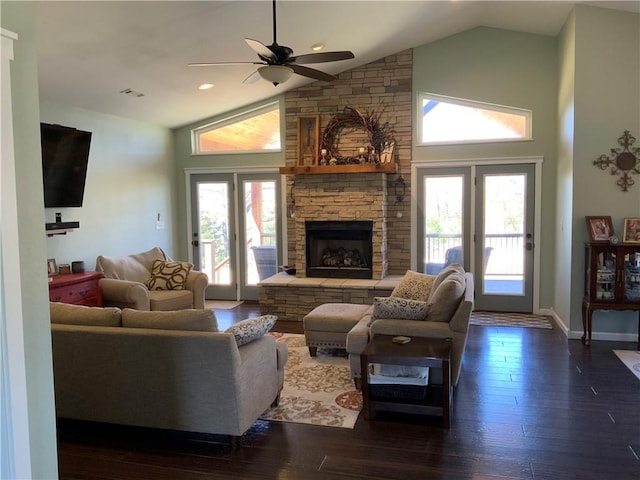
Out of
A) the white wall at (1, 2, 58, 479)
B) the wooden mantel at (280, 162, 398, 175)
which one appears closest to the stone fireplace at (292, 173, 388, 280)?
the wooden mantel at (280, 162, 398, 175)

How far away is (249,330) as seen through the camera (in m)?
3.26

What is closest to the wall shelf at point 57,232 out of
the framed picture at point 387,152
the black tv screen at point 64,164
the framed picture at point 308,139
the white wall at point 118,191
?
the white wall at point 118,191

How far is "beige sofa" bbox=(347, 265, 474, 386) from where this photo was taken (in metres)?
3.71

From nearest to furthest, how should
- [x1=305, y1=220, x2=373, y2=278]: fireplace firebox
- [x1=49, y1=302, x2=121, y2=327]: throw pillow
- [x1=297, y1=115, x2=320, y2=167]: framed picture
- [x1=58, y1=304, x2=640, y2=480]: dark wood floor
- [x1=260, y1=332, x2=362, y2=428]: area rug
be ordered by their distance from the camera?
[x1=58, y1=304, x2=640, y2=480]: dark wood floor → [x1=49, y1=302, x2=121, y2=327]: throw pillow → [x1=260, y1=332, x2=362, y2=428]: area rug → [x1=305, y1=220, x2=373, y2=278]: fireplace firebox → [x1=297, y1=115, x2=320, y2=167]: framed picture

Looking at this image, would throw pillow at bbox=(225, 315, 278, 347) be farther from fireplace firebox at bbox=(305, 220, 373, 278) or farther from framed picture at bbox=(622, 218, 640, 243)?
framed picture at bbox=(622, 218, 640, 243)

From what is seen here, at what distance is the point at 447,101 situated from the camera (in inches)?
270

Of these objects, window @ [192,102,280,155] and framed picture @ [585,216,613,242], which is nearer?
framed picture @ [585,216,613,242]

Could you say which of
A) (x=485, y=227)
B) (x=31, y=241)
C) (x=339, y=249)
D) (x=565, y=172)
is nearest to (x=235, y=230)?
(x=339, y=249)

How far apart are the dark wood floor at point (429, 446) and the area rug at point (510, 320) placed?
205 centimetres

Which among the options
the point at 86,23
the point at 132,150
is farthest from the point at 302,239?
the point at 86,23

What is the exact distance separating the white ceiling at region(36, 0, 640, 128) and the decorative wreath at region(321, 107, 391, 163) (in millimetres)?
667

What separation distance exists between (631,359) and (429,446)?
2.77 meters

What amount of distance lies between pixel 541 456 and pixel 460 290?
131 cm

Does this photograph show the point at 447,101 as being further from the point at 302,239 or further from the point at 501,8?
the point at 302,239
